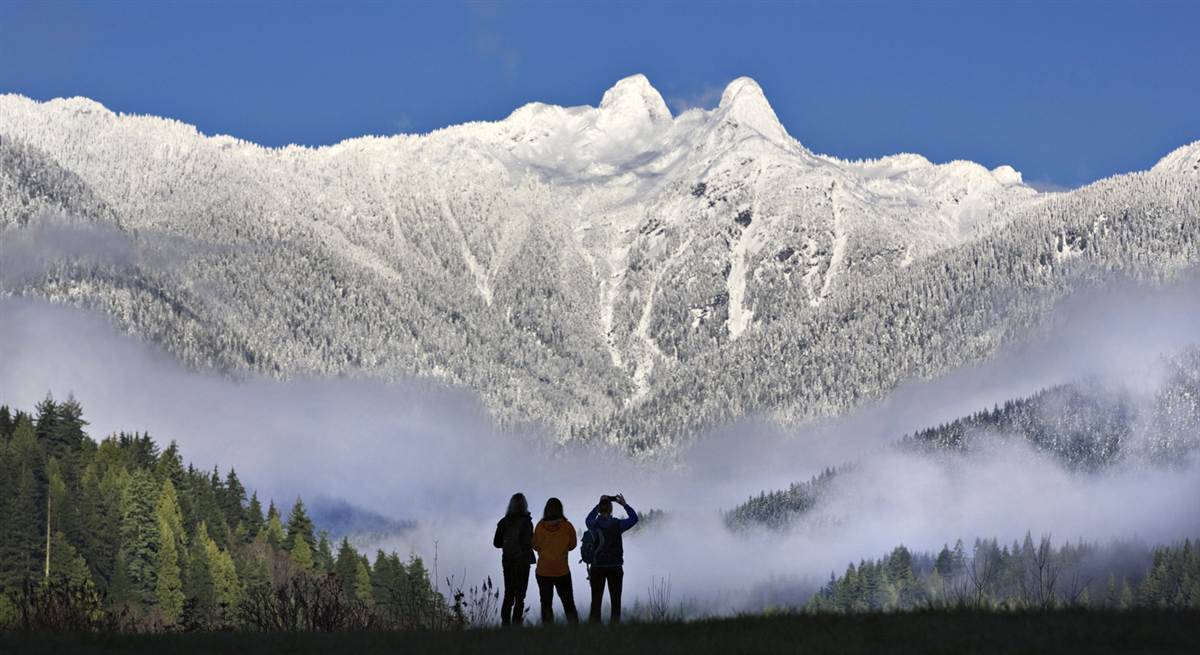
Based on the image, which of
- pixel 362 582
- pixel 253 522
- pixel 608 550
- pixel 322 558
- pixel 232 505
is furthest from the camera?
pixel 322 558

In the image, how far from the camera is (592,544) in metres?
26.4

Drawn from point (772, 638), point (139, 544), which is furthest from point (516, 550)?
point (139, 544)

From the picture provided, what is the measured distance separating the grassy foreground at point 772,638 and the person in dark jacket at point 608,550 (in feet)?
10.7

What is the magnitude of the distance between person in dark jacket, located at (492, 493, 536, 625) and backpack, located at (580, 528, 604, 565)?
92 cm

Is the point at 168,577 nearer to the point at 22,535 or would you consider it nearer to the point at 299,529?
the point at 22,535

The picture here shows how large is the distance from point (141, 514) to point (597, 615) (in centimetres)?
6460

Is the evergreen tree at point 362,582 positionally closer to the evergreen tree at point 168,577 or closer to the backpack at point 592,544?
the evergreen tree at point 168,577

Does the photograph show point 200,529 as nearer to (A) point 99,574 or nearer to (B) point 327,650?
(A) point 99,574

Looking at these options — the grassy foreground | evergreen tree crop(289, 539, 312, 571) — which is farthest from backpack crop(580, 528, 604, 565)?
evergreen tree crop(289, 539, 312, 571)

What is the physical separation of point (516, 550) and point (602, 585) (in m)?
1.54

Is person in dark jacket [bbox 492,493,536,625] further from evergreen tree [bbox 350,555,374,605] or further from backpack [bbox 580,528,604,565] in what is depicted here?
evergreen tree [bbox 350,555,374,605]

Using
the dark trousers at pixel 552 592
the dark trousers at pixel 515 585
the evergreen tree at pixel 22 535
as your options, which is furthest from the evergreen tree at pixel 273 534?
the dark trousers at pixel 552 592

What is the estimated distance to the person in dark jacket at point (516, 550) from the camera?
26.8m

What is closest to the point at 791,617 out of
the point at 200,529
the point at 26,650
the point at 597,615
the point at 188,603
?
the point at 597,615
